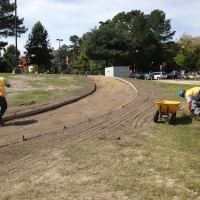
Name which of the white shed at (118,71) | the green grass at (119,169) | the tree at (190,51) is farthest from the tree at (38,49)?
the green grass at (119,169)

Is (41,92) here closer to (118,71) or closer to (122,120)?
(122,120)

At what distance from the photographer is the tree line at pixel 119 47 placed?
47094 millimetres

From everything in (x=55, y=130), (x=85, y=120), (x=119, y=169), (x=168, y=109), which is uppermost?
(x=168, y=109)

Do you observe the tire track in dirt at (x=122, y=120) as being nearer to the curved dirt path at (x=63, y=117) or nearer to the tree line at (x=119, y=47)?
the curved dirt path at (x=63, y=117)

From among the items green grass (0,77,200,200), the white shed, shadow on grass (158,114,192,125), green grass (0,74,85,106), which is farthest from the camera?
the white shed

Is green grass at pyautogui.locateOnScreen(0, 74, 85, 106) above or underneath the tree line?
underneath

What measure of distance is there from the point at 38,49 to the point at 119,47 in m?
15.5

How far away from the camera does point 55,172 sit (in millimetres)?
4898

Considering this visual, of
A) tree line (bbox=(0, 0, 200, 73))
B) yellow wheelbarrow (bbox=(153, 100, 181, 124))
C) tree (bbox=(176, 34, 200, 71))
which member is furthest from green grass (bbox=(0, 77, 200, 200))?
tree (bbox=(176, 34, 200, 71))

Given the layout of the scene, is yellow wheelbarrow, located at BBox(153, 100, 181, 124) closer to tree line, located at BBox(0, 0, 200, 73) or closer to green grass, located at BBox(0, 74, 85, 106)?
green grass, located at BBox(0, 74, 85, 106)

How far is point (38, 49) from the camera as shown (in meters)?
52.8

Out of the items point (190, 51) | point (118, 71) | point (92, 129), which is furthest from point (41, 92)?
point (190, 51)

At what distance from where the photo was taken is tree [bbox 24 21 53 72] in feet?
173

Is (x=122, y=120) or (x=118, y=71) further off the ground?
(x=118, y=71)
